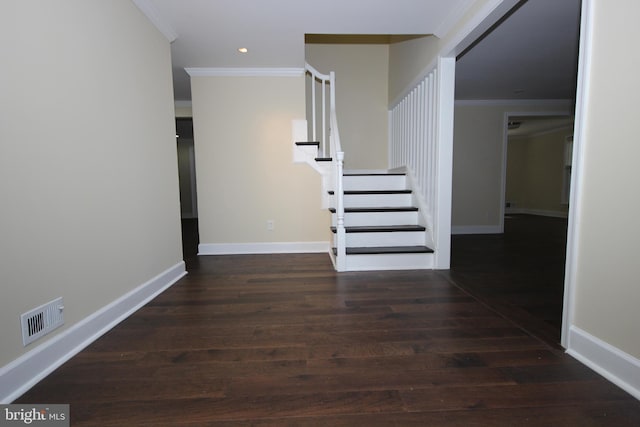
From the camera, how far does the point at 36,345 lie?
1237 mm

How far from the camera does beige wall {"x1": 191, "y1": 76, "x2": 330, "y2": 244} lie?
11.4 ft

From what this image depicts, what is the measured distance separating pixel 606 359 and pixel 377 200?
2.34m

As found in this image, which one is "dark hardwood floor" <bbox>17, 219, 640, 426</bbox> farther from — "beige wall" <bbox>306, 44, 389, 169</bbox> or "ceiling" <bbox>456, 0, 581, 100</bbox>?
"beige wall" <bbox>306, 44, 389, 169</bbox>

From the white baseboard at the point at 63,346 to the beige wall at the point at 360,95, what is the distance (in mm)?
3246

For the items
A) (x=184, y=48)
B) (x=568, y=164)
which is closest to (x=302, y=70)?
(x=184, y=48)

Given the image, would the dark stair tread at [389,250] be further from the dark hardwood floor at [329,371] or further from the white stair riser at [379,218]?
the dark hardwood floor at [329,371]

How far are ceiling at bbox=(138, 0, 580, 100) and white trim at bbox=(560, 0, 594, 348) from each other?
1.07 m

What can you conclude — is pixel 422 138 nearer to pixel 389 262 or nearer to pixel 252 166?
pixel 389 262

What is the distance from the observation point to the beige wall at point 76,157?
3.74 feet

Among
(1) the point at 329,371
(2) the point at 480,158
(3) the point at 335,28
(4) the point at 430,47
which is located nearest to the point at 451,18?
(4) the point at 430,47

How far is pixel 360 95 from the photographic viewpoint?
4.32 meters

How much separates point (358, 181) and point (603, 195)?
2471 millimetres

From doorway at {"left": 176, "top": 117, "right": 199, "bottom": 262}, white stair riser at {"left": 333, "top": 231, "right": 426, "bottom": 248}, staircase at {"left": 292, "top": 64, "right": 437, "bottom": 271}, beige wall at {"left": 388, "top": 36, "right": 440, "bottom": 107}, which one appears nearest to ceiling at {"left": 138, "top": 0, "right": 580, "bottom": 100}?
beige wall at {"left": 388, "top": 36, "right": 440, "bottom": 107}

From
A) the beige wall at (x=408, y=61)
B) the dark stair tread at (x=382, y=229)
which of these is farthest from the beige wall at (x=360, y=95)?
the dark stair tread at (x=382, y=229)
